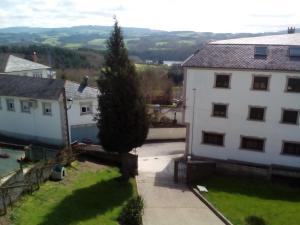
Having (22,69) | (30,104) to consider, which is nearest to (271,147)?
(30,104)

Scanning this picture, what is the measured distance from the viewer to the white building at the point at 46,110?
3334 centimetres

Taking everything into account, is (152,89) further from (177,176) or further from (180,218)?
(180,218)

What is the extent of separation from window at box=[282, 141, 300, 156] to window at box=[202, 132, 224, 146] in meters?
5.51

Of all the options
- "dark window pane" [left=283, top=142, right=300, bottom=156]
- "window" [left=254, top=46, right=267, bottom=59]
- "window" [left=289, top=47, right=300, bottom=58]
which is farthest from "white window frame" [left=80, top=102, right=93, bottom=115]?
"window" [left=289, top=47, right=300, bottom=58]

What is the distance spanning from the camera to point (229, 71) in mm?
30531

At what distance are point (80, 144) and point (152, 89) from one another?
30800 millimetres

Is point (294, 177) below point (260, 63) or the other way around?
below

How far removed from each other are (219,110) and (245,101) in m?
2.52

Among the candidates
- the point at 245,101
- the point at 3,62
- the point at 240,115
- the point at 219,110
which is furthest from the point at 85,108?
the point at 3,62

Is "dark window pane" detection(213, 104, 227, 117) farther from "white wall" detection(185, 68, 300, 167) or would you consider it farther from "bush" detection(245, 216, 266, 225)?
"bush" detection(245, 216, 266, 225)

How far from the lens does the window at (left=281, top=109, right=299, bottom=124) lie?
29891 mm

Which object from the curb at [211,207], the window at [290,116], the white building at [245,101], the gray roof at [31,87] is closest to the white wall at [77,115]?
the gray roof at [31,87]

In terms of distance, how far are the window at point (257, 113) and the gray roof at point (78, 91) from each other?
15.4 metres

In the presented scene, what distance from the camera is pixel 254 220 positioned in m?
22.9
